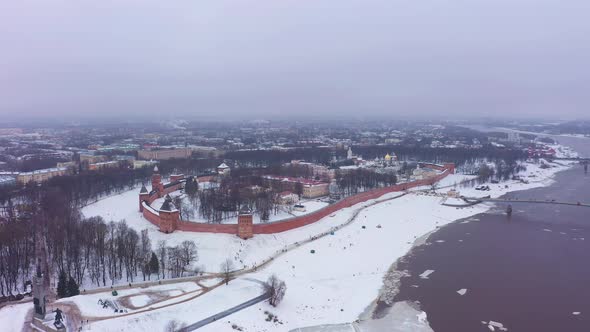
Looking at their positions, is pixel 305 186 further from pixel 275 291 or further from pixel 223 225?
pixel 275 291

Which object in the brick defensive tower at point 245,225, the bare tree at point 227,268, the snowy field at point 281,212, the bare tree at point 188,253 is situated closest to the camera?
the bare tree at point 227,268

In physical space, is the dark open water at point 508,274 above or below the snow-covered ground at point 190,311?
below

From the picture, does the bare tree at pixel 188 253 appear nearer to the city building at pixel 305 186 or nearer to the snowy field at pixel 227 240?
the snowy field at pixel 227 240

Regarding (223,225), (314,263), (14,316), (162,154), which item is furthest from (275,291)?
(162,154)

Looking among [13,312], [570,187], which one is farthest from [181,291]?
[570,187]

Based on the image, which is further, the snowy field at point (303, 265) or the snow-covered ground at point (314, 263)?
the snow-covered ground at point (314, 263)

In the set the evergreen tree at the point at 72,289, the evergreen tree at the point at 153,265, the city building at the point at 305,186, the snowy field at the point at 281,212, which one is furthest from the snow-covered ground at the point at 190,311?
the city building at the point at 305,186
